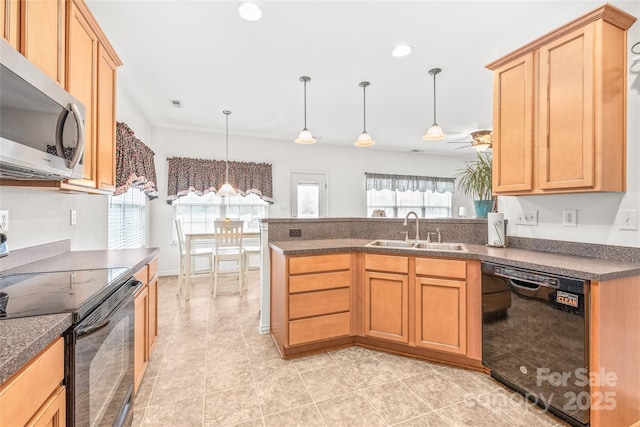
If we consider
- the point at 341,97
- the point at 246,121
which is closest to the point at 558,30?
the point at 341,97

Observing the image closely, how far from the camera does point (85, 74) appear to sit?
5.65 feet

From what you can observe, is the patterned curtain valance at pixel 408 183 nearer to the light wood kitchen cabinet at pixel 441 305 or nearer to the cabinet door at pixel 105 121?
the light wood kitchen cabinet at pixel 441 305

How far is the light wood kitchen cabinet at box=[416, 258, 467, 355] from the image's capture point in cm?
211

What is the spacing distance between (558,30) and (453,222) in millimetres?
1545

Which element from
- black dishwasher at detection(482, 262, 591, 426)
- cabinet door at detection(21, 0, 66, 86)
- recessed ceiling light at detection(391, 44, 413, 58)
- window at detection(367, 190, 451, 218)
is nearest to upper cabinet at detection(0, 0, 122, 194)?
cabinet door at detection(21, 0, 66, 86)

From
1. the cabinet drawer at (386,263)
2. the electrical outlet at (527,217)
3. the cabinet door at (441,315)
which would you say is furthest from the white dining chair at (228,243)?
the electrical outlet at (527,217)

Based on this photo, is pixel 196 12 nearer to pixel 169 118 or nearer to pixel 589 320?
pixel 169 118

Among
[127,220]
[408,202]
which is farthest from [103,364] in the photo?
[408,202]

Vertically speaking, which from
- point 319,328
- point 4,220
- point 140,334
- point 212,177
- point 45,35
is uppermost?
point 45,35

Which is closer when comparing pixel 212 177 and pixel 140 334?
pixel 140 334

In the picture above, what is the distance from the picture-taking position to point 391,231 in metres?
2.96

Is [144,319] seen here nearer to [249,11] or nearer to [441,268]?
[441,268]

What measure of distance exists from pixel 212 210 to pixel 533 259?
16.4 feet

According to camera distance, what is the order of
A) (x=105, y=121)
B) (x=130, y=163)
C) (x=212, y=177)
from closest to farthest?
(x=105, y=121) → (x=130, y=163) → (x=212, y=177)
